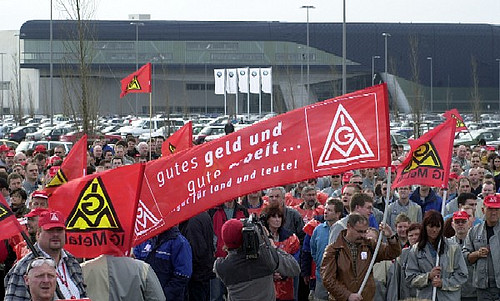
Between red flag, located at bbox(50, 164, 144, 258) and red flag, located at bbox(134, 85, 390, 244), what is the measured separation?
67cm

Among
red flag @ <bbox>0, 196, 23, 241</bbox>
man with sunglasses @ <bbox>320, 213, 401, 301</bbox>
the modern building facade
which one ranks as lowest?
man with sunglasses @ <bbox>320, 213, 401, 301</bbox>

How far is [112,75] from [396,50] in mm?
24052

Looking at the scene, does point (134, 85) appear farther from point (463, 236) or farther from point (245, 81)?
point (245, 81)

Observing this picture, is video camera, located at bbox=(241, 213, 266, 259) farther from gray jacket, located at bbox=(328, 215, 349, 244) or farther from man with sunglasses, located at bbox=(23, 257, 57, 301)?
gray jacket, located at bbox=(328, 215, 349, 244)

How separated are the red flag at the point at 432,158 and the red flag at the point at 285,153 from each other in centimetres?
338

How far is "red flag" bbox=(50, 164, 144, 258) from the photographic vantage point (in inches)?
315

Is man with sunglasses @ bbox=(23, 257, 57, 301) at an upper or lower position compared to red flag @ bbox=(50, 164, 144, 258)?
lower

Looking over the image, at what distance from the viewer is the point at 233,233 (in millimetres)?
8336

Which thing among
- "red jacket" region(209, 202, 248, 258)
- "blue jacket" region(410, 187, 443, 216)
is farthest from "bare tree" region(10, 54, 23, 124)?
"red jacket" region(209, 202, 248, 258)

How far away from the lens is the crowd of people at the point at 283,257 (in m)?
7.73

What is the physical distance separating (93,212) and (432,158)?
4.66 m

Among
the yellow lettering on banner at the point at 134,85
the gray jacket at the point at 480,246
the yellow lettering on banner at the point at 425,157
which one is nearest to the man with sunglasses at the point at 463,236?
the gray jacket at the point at 480,246

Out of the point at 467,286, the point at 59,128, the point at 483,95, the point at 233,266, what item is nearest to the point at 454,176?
the point at 467,286

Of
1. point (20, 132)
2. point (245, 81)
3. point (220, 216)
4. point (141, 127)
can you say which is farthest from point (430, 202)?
point (245, 81)
